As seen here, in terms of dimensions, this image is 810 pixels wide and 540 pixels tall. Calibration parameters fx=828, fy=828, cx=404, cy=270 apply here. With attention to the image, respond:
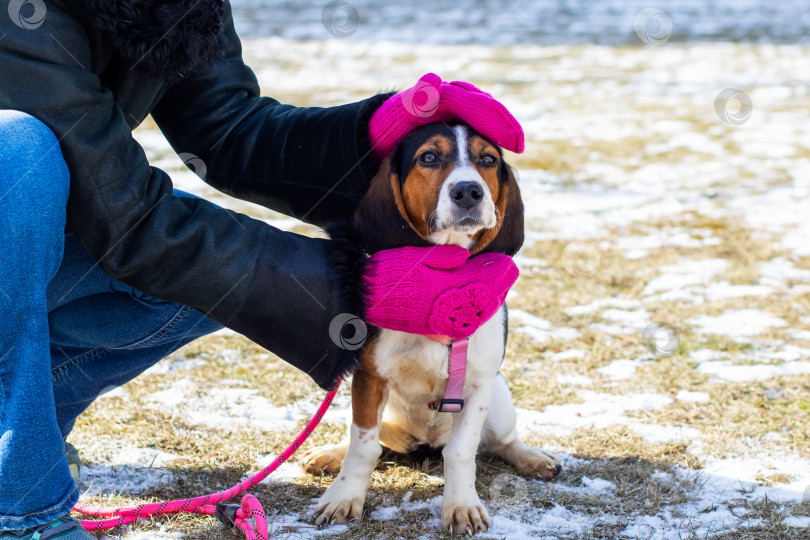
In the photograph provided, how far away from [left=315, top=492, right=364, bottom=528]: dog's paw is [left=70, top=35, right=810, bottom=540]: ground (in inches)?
1.6

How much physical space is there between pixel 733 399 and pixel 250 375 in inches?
86.5

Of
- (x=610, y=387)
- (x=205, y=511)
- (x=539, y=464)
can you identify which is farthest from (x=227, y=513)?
(x=610, y=387)

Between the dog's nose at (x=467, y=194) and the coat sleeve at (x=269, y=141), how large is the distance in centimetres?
35

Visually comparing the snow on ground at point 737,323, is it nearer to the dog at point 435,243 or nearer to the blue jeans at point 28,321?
the dog at point 435,243

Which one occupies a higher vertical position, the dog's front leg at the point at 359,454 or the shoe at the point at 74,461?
the dog's front leg at the point at 359,454

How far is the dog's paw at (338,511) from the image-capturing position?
2.68 meters

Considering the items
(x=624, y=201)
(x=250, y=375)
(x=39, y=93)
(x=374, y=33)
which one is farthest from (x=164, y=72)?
(x=374, y=33)

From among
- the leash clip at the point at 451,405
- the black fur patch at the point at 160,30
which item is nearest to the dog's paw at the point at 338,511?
the leash clip at the point at 451,405

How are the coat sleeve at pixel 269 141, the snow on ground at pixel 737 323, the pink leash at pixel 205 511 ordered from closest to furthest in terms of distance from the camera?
the pink leash at pixel 205 511 < the coat sleeve at pixel 269 141 < the snow on ground at pixel 737 323

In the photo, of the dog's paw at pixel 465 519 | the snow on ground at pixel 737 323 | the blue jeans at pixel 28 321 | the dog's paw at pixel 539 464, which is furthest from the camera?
the snow on ground at pixel 737 323

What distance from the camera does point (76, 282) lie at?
2566 millimetres

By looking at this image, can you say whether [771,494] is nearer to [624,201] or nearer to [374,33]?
[624,201]

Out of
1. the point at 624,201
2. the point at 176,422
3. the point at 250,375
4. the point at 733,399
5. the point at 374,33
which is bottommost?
the point at 176,422

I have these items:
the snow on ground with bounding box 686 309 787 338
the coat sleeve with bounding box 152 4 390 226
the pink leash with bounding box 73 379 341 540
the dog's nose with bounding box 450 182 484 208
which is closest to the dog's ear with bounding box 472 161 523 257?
the dog's nose with bounding box 450 182 484 208
